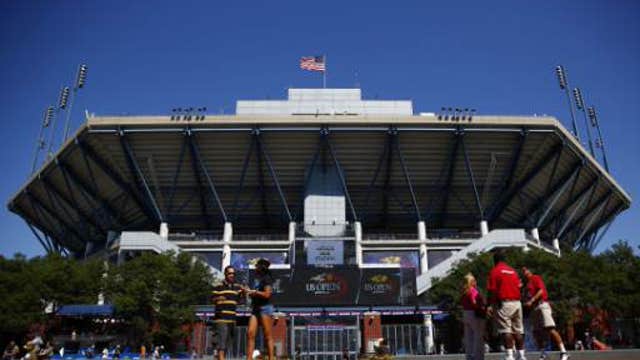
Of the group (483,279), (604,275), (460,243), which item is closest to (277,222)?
(460,243)

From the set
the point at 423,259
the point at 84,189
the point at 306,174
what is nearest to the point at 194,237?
the point at 84,189

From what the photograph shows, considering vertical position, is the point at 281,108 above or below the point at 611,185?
above

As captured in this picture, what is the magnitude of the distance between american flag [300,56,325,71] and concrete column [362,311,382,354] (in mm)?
27120

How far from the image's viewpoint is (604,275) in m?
42.5

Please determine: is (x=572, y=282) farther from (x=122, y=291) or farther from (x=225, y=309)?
(x=225, y=309)

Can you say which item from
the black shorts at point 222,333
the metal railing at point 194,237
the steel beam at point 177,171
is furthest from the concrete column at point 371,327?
the black shorts at point 222,333

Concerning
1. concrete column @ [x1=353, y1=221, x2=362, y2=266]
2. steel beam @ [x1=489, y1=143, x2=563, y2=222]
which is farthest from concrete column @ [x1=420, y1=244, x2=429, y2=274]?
steel beam @ [x1=489, y1=143, x2=563, y2=222]

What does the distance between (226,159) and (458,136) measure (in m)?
26.7

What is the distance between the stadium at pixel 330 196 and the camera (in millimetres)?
50969

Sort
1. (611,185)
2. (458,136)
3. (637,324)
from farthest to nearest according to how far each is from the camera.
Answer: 1. (611,185)
2. (458,136)
3. (637,324)

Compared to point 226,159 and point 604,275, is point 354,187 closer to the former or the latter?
point 226,159

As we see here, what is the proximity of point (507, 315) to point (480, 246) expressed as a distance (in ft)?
155

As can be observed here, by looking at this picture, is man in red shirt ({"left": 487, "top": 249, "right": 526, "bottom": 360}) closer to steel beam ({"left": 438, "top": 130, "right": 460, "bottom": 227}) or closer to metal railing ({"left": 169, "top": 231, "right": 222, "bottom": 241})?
steel beam ({"left": 438, "top": 130, "right": 460, "bottom": 227})

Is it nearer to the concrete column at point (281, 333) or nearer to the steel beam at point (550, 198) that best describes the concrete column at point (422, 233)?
the steel beam at point (550, 198)
